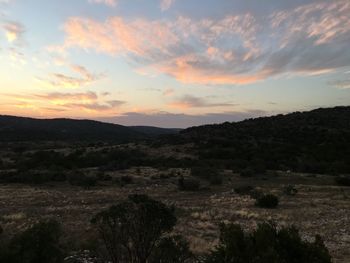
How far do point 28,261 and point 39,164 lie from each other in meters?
40.8

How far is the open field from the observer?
16.3 meters

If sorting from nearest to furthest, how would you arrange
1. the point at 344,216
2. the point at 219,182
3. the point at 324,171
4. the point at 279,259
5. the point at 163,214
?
the point at 279,259, the point at 163,214, the point at 344,216, the point at 219,182, the point at 324,171

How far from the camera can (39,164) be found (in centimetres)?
4853

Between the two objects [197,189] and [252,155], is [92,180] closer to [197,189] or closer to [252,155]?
[197,189]

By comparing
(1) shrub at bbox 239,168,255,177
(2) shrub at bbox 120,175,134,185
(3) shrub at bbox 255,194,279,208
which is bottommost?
(2) shrub at bbox 120,175,134,185

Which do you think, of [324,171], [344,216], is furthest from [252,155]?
[344,216]

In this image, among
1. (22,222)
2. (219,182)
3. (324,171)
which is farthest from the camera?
(324,171)

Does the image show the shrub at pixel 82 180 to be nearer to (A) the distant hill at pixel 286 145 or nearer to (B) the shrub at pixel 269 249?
(A) the distant hill at pixel 286 145

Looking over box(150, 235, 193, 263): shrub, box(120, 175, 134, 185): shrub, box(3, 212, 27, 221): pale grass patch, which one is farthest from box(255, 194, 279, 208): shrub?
box(120, 175, 134, 185): shrub

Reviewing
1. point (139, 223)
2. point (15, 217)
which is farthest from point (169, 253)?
point (15, 217)

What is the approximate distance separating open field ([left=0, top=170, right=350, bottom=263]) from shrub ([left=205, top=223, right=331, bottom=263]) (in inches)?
185

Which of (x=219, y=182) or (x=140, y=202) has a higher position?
(x=140, y=202)

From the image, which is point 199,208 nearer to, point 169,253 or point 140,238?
point 169,253

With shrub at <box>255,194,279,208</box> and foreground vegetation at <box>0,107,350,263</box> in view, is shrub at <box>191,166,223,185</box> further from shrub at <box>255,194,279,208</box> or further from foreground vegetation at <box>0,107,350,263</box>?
shrub at <box>255,194,279,208</box>
